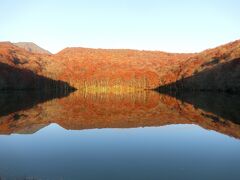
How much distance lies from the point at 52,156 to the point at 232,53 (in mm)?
125903

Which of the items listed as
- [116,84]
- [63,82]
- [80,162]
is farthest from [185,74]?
[80,162]

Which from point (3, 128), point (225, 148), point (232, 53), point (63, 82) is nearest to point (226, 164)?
point (225, 148)

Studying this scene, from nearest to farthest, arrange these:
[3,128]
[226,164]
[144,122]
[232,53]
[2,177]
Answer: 1. [2,177]
2. [226,164]
3. [3,128]
4. [144,122]
5. [232,53]

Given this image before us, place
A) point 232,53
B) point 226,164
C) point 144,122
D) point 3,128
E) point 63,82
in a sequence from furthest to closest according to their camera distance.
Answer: point 63,82, point 232,53, point 144,122, point 3,128, point 226,164

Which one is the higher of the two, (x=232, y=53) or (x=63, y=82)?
(x=232, y=53)

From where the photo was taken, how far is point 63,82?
182 m

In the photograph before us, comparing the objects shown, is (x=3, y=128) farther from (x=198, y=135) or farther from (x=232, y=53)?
(x=232, y=53)

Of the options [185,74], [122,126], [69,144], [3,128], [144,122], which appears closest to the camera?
[69,144]

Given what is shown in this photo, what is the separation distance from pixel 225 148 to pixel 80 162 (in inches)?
361

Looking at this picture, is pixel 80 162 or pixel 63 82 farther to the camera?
pixel 63 82

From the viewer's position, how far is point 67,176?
1373 centimetres

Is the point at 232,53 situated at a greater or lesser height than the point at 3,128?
greater

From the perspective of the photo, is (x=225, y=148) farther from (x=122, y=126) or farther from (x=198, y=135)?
(x=122, y=126)

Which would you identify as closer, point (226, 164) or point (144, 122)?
point (226, 164)
